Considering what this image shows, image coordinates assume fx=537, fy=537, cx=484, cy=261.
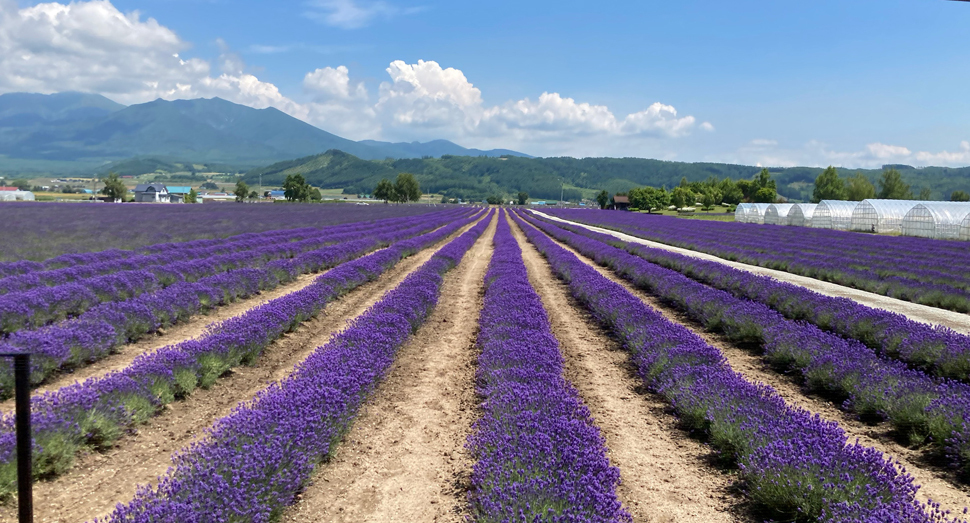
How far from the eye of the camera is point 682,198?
99125 millimetres

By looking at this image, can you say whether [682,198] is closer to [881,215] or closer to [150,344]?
[881,215]

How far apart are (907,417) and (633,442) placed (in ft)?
9.59

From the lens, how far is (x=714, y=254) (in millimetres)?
25703

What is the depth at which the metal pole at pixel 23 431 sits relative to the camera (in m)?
2.09

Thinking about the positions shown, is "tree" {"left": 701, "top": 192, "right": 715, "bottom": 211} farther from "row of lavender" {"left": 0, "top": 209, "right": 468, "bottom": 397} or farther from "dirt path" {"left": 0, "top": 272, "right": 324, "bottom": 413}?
"dirt path" {"left": 0, "top": 272, "right": 324, "bottom": 413}

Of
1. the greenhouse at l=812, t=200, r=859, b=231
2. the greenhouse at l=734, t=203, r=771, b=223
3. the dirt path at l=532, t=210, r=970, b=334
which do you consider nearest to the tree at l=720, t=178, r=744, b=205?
the greenhouse at l=734, t=203, r=771, b=223

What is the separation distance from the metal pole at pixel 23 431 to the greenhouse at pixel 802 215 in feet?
195

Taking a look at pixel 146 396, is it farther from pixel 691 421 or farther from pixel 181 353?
pixel 691 421

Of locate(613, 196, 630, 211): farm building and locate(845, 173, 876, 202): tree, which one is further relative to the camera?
locate(613, 196, 630, 211): farm building

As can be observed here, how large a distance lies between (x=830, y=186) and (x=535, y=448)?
109309mm

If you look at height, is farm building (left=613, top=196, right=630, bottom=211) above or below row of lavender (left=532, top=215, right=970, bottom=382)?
above

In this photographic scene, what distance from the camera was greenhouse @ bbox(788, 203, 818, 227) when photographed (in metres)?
52.2

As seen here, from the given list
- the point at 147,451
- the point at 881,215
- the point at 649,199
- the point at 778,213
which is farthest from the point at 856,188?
the point at 147,451

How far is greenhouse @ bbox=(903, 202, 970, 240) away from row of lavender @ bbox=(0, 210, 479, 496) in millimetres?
44162
